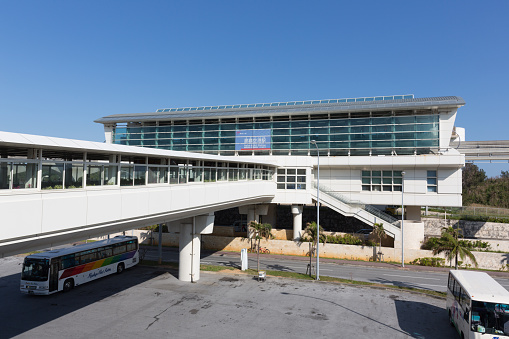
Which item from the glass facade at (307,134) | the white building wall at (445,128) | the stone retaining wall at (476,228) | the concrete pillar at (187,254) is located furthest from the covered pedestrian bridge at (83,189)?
the stone retaining wall at (476,228)

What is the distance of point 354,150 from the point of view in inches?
1703

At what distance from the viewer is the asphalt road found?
27141 mm

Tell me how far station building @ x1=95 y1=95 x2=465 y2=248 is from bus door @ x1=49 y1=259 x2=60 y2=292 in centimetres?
1761

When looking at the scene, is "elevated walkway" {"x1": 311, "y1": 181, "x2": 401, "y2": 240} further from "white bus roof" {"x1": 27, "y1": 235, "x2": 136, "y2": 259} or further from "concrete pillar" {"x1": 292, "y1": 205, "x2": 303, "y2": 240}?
"white bus roof" {"x1": 27, "y1": 235, "x2": 136, "y2": 259}

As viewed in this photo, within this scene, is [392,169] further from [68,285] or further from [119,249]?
[68,285]

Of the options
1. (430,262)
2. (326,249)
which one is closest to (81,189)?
(326,249)

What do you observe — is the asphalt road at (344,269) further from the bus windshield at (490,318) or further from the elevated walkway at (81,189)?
the elevated walkway at (81,189)

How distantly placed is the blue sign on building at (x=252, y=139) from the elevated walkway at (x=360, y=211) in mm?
11421

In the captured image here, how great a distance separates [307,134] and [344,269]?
20079 millimetres

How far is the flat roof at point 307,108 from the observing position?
39438 millimetres

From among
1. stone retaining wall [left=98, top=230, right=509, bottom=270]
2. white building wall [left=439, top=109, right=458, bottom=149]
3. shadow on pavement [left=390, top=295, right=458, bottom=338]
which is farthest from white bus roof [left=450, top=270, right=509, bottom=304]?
white building wall [left=439, top=109, right=458, bottom=149]

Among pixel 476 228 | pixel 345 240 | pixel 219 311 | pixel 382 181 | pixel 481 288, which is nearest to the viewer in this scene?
pixel 481 288

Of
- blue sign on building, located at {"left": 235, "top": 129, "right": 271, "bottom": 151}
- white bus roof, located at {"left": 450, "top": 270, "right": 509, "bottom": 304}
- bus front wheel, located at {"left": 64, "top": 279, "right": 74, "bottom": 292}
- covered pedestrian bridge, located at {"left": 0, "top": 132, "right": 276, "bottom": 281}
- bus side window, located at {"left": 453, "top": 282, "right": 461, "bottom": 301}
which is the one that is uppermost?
blue sign on building, located at {"left": 235, "top": 129, "right": 271, "bottom": 151}

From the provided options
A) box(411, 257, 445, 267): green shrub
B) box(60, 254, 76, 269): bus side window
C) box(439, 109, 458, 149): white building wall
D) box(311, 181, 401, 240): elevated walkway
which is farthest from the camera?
box(439, 109, 458, 149): white building wall
